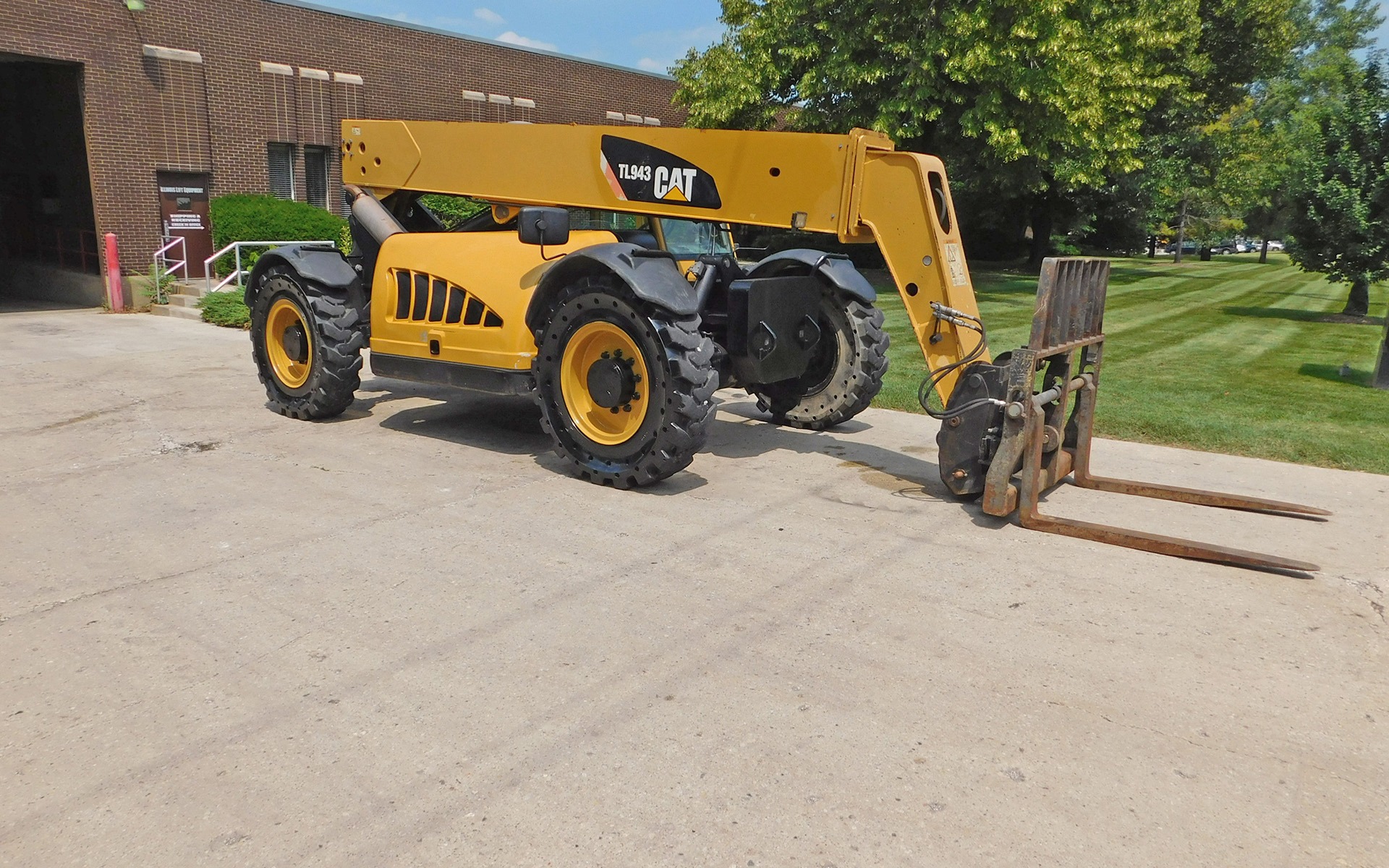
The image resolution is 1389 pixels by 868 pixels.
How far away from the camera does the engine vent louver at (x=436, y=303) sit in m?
7.47

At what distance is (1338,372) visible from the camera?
40.2ft

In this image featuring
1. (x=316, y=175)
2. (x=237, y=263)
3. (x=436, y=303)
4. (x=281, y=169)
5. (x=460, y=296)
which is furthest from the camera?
(x=316, y=175)

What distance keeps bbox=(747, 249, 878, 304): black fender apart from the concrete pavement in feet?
5.28

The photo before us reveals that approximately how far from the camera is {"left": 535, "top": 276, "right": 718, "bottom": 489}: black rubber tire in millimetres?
6383

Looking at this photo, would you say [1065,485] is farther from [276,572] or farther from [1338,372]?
[1338,372]

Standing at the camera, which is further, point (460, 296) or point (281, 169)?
point (281, 169)

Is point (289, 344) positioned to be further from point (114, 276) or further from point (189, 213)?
point (189, 213)

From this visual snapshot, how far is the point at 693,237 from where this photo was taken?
788 centimetres

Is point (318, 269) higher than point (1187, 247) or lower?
higher

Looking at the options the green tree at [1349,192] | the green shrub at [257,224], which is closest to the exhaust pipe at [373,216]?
the green shrub at [257,224]

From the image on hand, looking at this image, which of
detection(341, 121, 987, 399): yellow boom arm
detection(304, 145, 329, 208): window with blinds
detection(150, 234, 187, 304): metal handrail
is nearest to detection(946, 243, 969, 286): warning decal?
detection(341, 121, 987, 399): yellow boom arm

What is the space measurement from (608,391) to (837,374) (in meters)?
2.33

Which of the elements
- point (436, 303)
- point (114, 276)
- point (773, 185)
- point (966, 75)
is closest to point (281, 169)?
point (114, 276)

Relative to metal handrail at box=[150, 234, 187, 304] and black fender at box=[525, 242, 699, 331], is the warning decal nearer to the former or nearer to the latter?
black fender at box=[525, 242, 699, 331]
